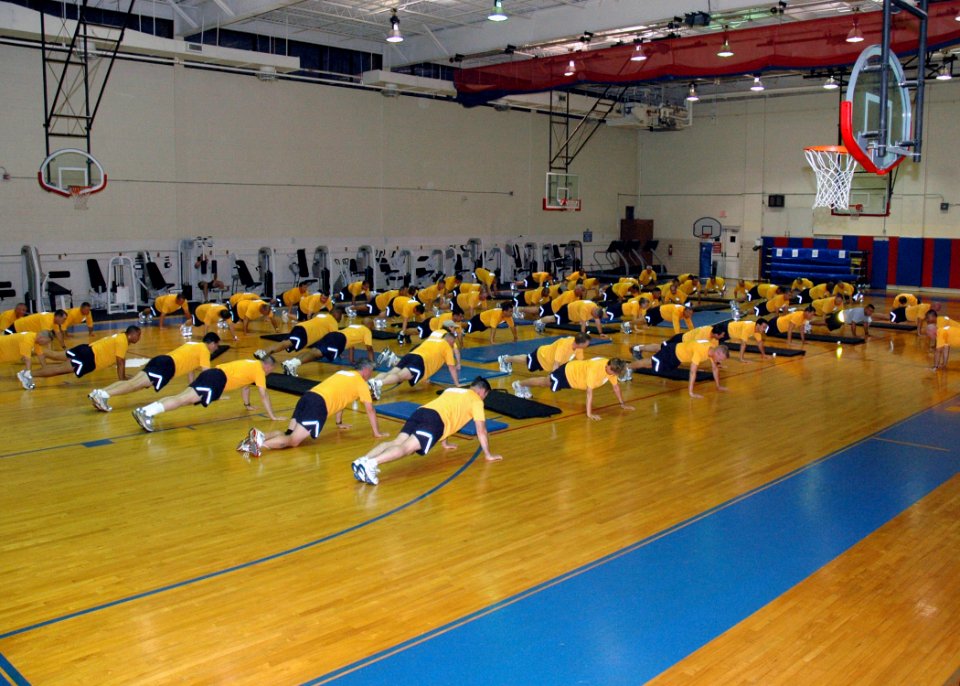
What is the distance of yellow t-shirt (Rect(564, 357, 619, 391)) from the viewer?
9.98m

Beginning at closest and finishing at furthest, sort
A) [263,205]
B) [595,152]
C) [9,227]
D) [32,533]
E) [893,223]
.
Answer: [32,533]
[9,227]
[263,205]
[893,223]
[595,152]

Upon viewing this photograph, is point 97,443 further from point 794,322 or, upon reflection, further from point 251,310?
point 794,322

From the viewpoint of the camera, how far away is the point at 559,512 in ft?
22.9

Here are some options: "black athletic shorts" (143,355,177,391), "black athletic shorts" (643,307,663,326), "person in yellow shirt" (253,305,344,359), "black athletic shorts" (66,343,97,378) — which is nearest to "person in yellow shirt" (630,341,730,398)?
"black athletic shorts" (643,307,663,326)

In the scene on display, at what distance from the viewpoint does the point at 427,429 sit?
7.62 m

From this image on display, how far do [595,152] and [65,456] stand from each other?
81.0 ft

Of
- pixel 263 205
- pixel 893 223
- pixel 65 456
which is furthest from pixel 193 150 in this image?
pixel 893 223

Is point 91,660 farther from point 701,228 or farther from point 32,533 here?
point 701,228

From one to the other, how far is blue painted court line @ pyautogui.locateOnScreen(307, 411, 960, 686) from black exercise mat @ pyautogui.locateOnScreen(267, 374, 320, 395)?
234 inches

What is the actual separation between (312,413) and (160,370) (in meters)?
2.49

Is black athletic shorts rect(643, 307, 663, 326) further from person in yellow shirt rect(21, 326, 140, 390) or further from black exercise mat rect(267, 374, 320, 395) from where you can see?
person in yellow shirt rect(21, 326, 140, 390)

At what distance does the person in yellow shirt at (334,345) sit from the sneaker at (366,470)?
15.7 ft

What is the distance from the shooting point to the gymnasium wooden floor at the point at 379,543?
4676mm

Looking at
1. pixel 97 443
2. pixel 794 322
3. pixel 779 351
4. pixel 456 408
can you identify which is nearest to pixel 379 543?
pixel 456 408
